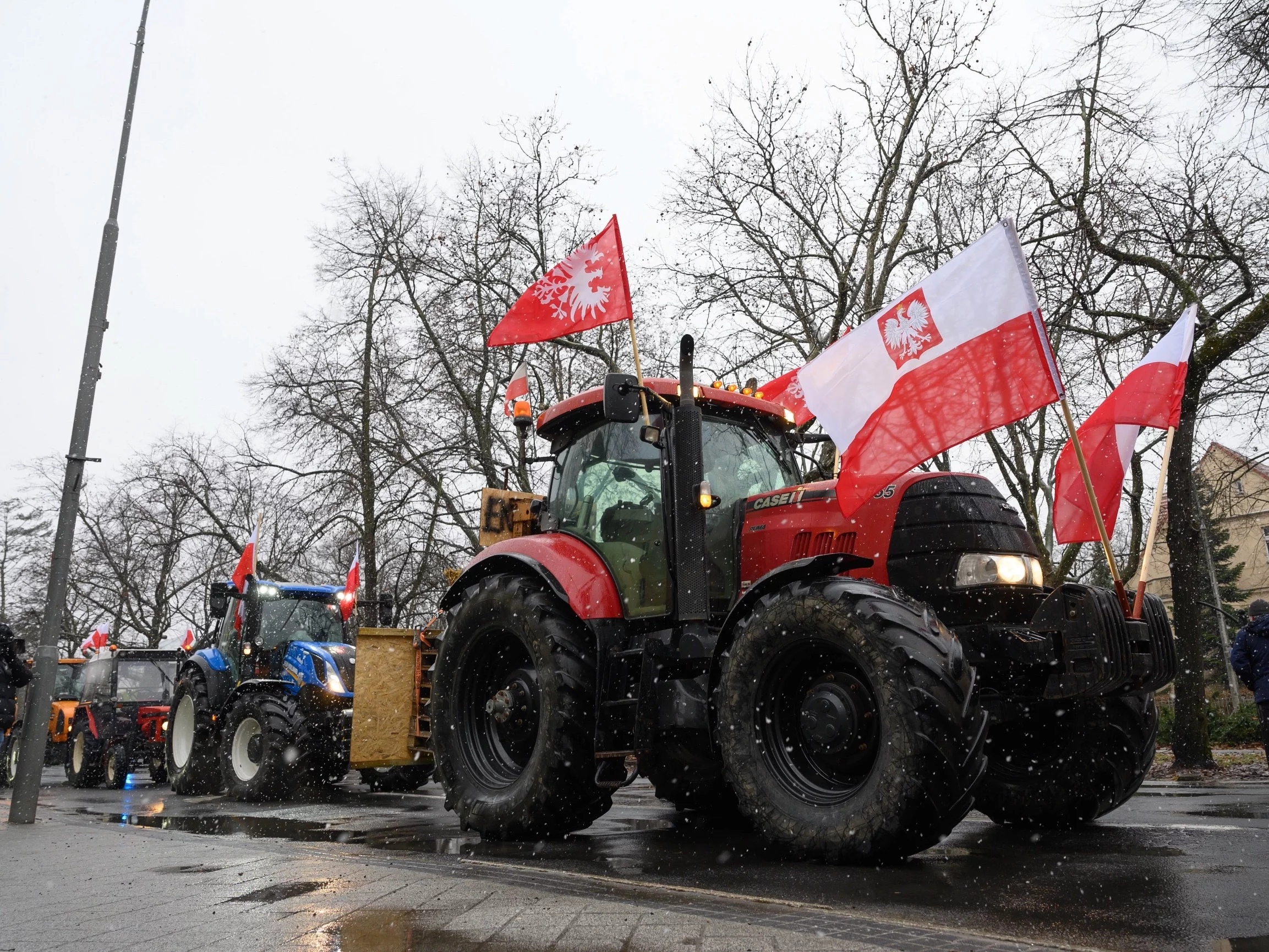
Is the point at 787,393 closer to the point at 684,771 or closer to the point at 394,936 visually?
the point at 684,771

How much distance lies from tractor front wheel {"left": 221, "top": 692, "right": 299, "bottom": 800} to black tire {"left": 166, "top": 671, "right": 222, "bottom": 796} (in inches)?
23.3

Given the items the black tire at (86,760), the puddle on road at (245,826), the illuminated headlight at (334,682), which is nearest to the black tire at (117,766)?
the black tire at (86,760)

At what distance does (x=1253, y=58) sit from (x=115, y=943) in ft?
36.4

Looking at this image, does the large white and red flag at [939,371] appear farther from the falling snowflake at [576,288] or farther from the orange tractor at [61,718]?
the orange tractor at [61,718]

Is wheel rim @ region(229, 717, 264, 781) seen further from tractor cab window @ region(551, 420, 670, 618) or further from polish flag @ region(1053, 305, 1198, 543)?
polish flag @ region(1053, 305, 1198, 543)

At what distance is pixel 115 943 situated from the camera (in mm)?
3580

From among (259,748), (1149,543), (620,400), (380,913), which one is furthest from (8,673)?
(1149,543)

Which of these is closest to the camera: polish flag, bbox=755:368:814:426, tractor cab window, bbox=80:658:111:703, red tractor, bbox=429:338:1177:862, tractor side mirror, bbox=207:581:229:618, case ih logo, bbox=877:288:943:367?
red tractor, bbox=429:338:1177:862

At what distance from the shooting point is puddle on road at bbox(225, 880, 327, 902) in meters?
4.34

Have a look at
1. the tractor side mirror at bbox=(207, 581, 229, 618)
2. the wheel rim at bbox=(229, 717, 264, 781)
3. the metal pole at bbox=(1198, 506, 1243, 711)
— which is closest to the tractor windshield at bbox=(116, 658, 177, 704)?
the tractor side mirror at bbox=(207, 581, 229, 618)

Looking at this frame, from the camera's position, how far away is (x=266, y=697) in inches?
480

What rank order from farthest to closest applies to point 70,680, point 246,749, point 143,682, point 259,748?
1. point 70,680
2. point 143,682
3. point 246,749
4. point 259,748

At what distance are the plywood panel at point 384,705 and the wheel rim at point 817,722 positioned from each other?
12.9ft

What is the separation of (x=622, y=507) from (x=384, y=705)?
2990mm
